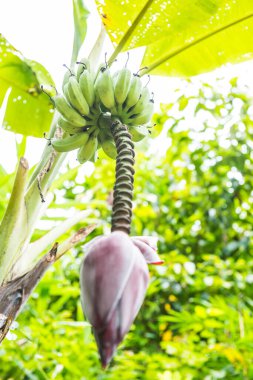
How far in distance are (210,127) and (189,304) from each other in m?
1.03

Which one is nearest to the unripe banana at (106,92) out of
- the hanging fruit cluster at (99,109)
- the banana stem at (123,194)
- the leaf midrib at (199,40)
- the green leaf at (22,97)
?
the hanging fruit cluster at (99,109)

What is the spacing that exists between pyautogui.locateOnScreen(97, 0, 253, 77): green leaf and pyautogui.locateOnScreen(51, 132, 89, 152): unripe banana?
0.23 metres

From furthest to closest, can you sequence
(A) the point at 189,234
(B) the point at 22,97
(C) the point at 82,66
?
(A) the point at 189,234 → (B) the point at 22,97 → (C) the point at 82,66

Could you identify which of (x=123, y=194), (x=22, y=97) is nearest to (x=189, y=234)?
(x=22, y=97)

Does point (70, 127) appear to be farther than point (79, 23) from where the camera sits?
No

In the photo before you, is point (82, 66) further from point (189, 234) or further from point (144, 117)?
point (189, 234)

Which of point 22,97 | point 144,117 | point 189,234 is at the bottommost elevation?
point 189,234

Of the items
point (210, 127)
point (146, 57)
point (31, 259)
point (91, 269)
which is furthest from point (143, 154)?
point (91, 269)

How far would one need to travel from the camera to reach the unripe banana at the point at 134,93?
2.03ft

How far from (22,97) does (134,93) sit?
609 millimetres

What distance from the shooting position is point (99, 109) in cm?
63

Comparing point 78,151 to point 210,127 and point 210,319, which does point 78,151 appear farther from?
point 210,127

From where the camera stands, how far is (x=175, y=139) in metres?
2.80

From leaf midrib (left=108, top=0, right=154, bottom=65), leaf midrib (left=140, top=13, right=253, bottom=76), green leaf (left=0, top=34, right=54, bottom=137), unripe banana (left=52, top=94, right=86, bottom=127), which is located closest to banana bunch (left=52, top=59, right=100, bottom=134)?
unripe banana (left=52, top=94, right=86, bottom=127)
